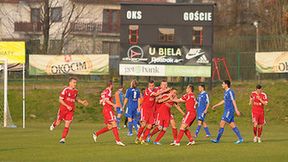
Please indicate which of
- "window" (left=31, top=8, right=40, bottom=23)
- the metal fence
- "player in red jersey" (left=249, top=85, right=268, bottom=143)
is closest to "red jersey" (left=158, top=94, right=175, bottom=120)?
"player in red jersey" (left=249, top=85, right=268, bottom=143)

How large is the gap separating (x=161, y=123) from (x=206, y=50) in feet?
68.2

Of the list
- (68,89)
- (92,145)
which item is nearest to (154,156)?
(92,145)

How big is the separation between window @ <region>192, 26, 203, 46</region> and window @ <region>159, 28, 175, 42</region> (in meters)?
1.14

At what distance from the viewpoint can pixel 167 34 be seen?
156 ft

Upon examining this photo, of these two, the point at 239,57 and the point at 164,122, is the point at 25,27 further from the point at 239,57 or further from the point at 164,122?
the point at 164,122

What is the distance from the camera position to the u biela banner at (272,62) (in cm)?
4784

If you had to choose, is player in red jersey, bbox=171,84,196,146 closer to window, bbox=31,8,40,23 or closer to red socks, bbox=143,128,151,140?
red socks, bbox=143,128,151,140

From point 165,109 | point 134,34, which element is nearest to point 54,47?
point 134,34

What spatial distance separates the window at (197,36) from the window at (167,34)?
1.14 metres

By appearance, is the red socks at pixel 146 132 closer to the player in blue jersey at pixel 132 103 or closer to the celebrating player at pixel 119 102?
the celebrating player at pixel 119 102

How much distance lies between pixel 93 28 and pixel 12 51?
36586mm

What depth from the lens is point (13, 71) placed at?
5228 centimetres

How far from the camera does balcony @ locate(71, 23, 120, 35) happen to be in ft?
247

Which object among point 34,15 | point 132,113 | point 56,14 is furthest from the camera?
point 56,14
